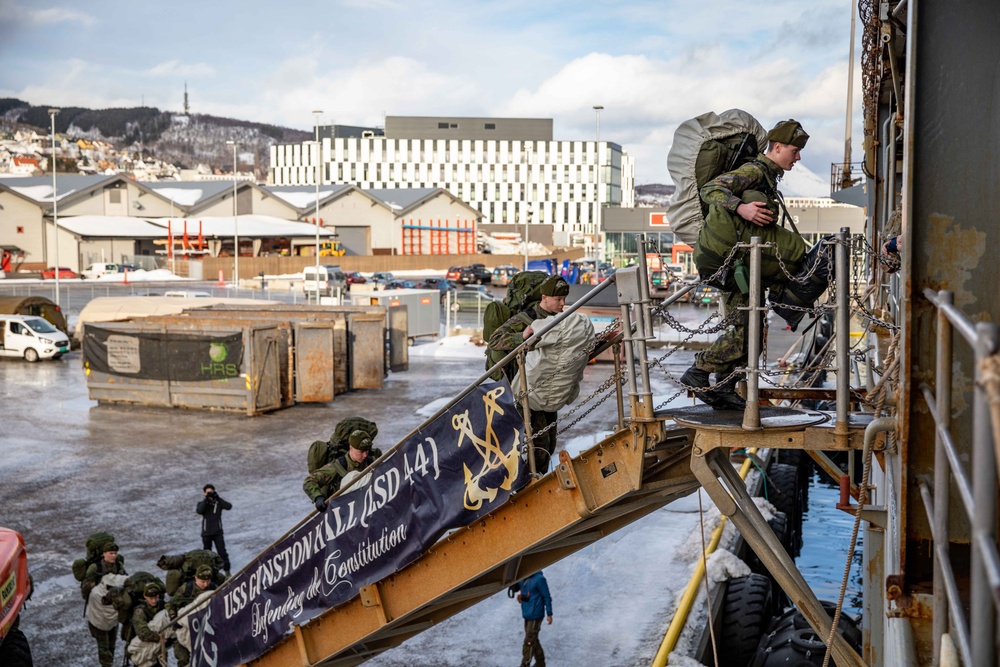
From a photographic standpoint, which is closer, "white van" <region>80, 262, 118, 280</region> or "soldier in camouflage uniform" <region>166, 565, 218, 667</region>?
"soldier in camouflage uniform" <region>166, 565, 218, 667</region>

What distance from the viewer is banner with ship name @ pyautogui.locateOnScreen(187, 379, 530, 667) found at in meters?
6.02

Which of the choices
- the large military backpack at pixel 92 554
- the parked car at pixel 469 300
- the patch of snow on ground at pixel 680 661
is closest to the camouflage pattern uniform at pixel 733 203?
the patch of snow on ground at pixel 680 661

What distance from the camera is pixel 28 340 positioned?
1331 inches

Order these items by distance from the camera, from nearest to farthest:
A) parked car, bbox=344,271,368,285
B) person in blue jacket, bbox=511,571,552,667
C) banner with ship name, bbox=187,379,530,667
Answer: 1. banner with ship name, bbox=187,379,530,667
2. person in blue jacket, bbox=511,571,552,667
3. parked car, bbox=344,271,368,285

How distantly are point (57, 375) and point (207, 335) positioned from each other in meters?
9.28

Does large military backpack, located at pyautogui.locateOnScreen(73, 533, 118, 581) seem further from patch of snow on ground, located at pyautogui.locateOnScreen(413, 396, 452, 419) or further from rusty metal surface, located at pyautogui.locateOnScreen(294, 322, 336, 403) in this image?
rusty metal surface, located at pyautogui.locateOnScreen(294, 322, 336, 403)

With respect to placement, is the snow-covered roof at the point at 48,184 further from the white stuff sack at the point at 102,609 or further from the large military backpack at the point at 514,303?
the large military backpack at the point at 514,303

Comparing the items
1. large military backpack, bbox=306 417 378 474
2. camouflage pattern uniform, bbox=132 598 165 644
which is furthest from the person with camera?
large military backpack, bbox=306 417 378 474

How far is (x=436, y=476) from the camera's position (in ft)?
20.7

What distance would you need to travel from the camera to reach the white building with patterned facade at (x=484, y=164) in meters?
150

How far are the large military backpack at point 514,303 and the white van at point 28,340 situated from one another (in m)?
30.0

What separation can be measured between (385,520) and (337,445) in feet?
6.05

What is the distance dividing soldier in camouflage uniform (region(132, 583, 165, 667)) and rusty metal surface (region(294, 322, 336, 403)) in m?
16.0

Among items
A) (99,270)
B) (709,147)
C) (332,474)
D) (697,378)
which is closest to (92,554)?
(332,474)
